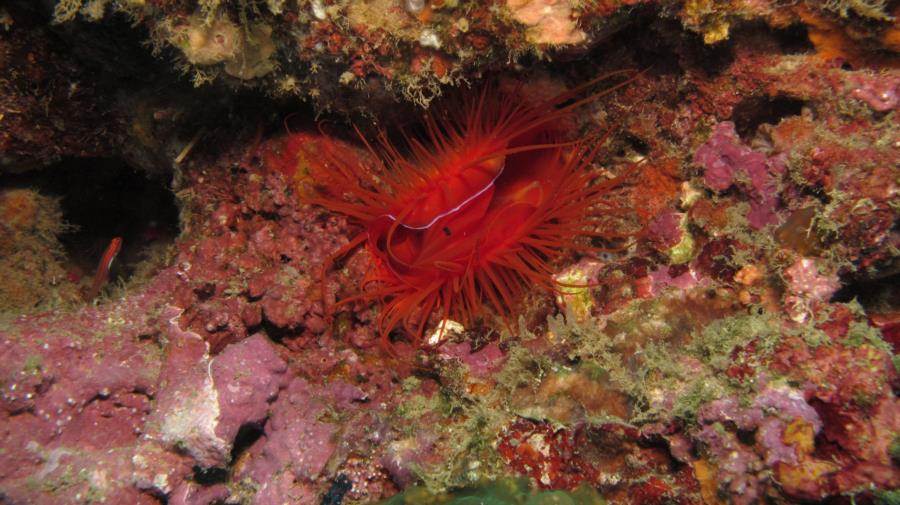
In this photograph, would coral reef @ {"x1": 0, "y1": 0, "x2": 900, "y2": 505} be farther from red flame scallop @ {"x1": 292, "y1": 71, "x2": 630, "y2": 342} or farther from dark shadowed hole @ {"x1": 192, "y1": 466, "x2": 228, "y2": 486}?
red flame scallop @ {"x1": 292, "y1": 71, "x2": 630, "y2": 342}

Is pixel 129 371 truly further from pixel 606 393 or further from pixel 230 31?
pixel 606 393

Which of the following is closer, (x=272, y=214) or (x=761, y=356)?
(x=761, y=356)

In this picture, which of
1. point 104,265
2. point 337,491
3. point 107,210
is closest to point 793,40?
point 337,491

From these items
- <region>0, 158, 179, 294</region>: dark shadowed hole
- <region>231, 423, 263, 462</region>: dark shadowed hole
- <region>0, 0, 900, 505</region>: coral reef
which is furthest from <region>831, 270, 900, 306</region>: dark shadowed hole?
<region>0, 158, 179, 294</region>: dark shadowed hole

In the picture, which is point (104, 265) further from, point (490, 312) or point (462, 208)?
point (490, 312)

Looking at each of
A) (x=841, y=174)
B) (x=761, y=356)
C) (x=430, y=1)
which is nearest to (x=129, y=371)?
(x=430, y=1)
